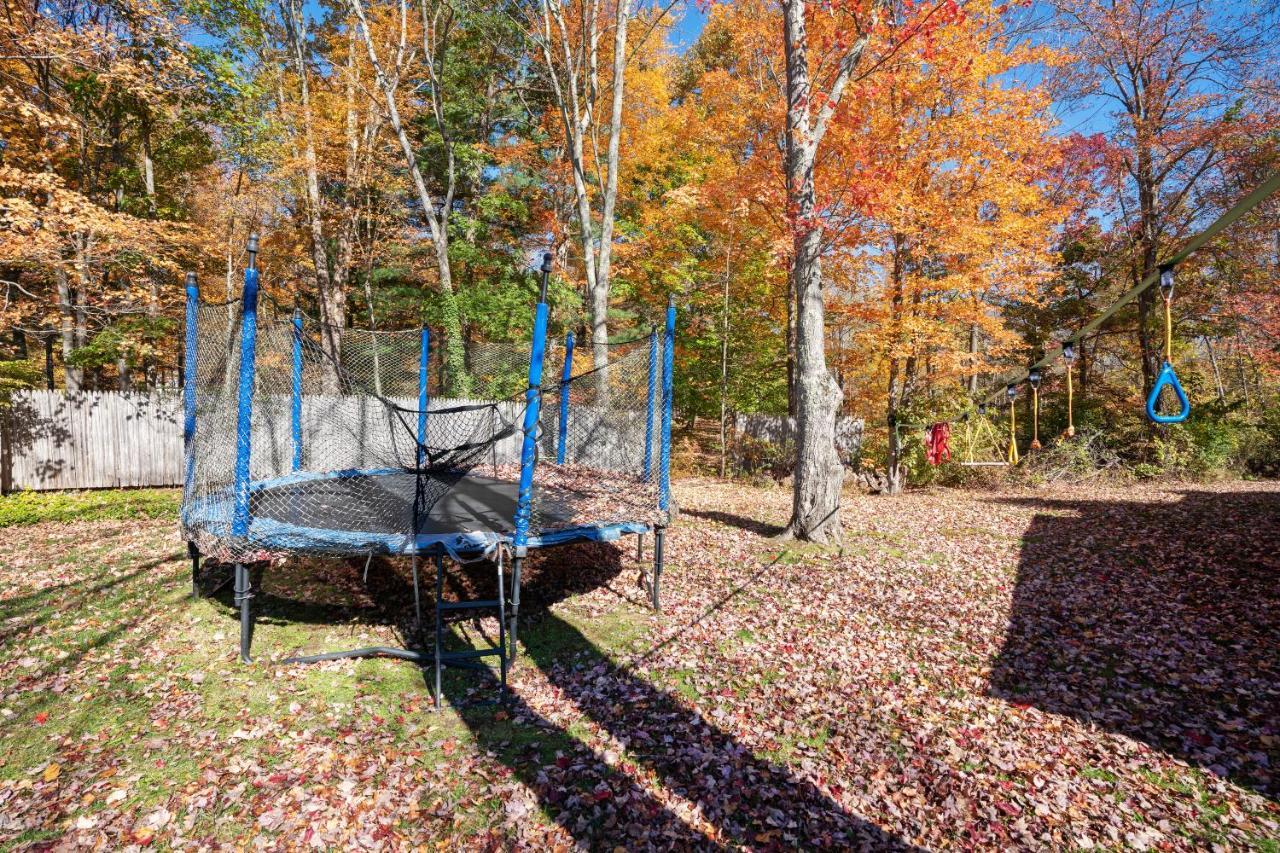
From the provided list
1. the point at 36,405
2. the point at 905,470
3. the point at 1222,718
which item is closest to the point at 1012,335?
the point at 905,470

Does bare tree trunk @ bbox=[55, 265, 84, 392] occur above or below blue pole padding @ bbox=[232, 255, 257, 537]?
above

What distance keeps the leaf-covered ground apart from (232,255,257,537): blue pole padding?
1.10 metres

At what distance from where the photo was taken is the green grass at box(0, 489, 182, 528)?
25.3 feet

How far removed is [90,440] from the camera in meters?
9.97

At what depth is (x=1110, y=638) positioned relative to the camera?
14.6 ft

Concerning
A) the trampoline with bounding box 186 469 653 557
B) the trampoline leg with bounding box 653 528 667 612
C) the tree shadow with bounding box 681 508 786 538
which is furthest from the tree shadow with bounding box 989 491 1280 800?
the trampoline with bounding box 186 469 653 557

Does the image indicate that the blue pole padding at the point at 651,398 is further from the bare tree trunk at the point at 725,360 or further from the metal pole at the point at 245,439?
the bare tree trunk at the point at 725,360

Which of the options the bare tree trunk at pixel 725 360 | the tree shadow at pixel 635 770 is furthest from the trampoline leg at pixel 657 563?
the bare tree trunk at pixel 725 360

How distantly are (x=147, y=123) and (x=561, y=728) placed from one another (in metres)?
16.2

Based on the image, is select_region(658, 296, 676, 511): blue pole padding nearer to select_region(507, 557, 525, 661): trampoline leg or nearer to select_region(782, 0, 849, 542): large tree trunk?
select_region(507, 557, 525, 661): trampoline leg

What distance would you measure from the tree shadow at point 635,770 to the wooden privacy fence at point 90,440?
30.5ft

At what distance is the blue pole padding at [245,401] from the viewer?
394 centimetres

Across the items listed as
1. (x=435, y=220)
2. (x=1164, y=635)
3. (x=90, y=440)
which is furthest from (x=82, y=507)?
(x=1164, y=635)

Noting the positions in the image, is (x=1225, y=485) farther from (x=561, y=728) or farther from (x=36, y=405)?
(x=36, y=405)
